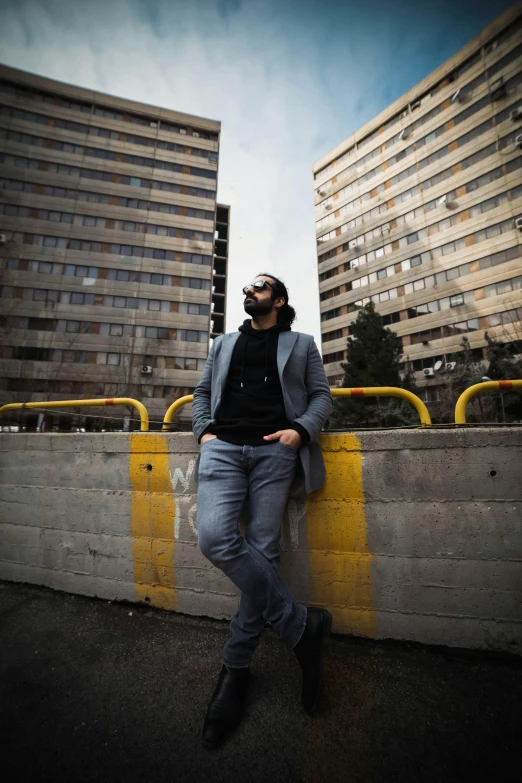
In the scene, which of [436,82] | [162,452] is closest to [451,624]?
[162,452]

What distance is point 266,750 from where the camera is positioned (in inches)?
51.6

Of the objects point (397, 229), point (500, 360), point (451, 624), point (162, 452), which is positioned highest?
point (397, 229)

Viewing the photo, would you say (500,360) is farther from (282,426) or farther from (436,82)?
(436,82)

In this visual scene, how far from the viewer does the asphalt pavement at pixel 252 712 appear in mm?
1232

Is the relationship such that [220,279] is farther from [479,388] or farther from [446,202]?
[479,388]

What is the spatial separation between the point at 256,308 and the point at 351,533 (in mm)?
1651

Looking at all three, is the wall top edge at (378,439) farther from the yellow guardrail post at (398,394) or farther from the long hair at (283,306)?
the long hair at (283,306)

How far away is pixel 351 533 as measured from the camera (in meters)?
1.98

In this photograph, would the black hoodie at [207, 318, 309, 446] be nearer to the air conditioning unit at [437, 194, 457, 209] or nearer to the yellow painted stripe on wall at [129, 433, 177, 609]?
the yellow painted stripe on wall at [129, 433, 177, 609]

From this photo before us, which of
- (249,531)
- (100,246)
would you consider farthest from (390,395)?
(100,246)

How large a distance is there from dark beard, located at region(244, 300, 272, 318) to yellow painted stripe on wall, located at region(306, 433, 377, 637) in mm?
1000

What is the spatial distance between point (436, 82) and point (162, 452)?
5241 cm

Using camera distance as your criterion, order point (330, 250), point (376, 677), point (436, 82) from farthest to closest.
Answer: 1. point (330, 250)
2. point (436, 82)
3. point (376, 677)

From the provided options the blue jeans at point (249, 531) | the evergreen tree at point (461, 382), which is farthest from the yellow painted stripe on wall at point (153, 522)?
the evergreen tree at point (461, 382)
